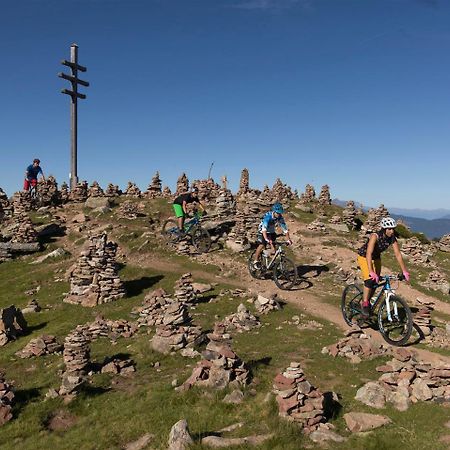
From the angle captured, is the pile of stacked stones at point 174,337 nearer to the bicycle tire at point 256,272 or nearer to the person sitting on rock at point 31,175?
the bicycle tire at point 256,272

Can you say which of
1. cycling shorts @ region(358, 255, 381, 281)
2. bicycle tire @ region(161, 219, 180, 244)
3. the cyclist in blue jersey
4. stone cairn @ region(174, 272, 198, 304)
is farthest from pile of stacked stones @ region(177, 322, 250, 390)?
bicycle tire @ region(161, 219, 180, 244)

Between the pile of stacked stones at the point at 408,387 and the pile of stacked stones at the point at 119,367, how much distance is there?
7.68 meters

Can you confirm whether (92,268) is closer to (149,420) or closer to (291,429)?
(149,420)

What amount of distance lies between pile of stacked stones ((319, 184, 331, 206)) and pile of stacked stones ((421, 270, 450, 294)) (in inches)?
1086

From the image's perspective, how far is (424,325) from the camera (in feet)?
52.3

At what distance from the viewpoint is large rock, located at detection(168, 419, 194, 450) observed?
8.99 meters

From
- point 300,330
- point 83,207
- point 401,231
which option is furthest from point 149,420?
point 401,231

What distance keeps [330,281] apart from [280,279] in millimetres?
3636

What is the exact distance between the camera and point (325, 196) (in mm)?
55375

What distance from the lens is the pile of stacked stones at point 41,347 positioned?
1733 cm

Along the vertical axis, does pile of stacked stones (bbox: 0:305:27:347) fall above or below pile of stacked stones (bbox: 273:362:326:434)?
below

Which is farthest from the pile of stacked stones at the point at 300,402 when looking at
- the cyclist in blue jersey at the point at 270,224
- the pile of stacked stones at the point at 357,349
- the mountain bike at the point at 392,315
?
the cyclist in blue jersey at the point at 270,224

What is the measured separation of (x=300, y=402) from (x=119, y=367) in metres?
7.41

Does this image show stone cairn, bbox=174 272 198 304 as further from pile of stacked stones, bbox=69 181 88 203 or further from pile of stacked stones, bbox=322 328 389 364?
pile of stacked stones, bbox=69 181 88 203
